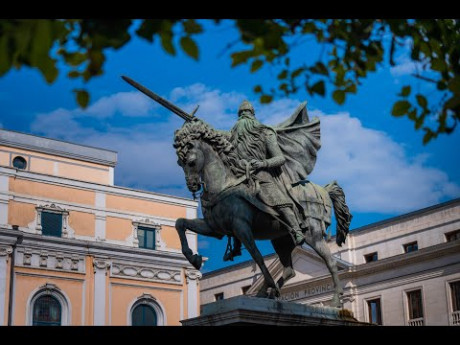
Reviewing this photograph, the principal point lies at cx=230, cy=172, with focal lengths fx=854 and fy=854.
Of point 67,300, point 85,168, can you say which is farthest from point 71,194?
point 67,300

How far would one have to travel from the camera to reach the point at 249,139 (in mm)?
10609

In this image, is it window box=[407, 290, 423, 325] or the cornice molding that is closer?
window box=[407, 290, 423, 325]

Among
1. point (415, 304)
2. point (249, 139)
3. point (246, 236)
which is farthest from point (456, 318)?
point (246, 236)

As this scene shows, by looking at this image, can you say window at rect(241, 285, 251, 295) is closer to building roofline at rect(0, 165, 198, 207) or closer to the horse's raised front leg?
building roofline at rect(0, 165, 198, 207)

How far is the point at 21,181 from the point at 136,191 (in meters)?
5.72

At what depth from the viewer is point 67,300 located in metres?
36.6

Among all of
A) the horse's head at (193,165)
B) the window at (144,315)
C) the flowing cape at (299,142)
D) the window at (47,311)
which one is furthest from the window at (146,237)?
the horse's head at (193,165)

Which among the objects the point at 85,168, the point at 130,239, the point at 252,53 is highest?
the point at 85,168

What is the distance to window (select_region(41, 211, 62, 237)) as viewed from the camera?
37406mm

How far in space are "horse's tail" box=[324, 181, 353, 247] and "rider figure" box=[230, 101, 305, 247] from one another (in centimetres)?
108

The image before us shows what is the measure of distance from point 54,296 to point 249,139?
27.6 meters

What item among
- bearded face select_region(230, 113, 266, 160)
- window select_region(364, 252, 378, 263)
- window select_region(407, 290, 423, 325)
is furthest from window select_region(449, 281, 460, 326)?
bearded face select_region(230, 113, 266, 160)

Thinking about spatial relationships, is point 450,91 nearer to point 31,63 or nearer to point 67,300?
point 31,63
